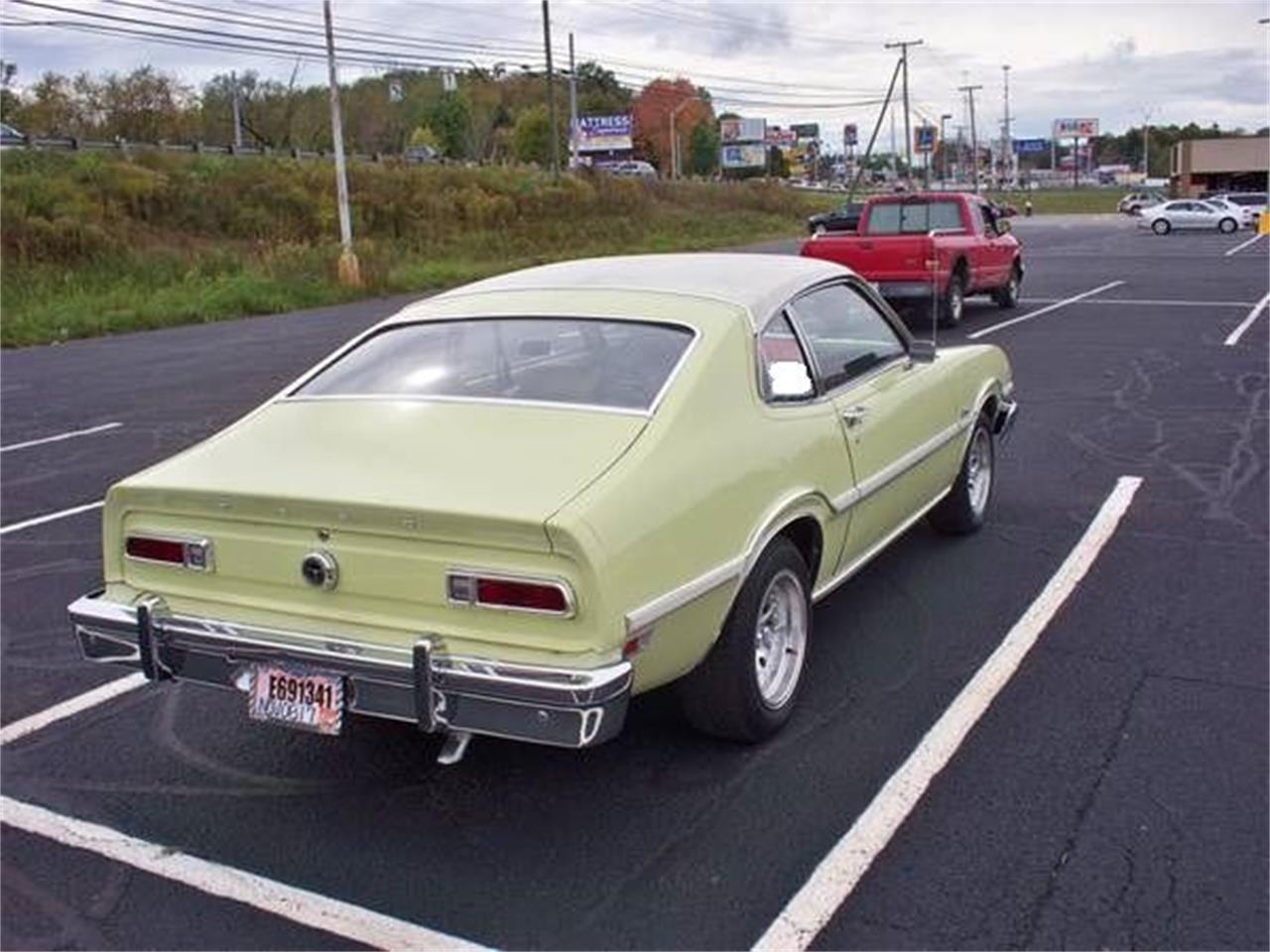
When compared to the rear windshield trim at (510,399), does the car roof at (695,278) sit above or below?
above


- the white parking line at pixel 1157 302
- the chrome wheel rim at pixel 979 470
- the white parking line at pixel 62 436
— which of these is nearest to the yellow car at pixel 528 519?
the chrome wheel rim at pixel 979 470

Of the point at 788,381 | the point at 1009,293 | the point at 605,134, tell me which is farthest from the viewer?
the point at 605,134

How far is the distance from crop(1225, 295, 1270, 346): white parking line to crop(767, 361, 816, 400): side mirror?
11.5 metres

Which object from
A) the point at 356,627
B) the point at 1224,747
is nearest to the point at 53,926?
the point at 356,627

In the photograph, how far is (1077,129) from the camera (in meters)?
138

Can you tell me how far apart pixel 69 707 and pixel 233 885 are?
1.65 m

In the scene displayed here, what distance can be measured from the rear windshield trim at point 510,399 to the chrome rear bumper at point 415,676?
0.96m

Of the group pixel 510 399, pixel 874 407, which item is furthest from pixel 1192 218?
pixel 510 399

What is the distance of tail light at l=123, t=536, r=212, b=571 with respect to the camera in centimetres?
362

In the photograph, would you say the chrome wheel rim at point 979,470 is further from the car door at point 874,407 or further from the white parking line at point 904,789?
the white parking line at point 904,789

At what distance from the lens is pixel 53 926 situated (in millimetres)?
3135

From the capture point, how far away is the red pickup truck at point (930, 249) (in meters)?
15.3

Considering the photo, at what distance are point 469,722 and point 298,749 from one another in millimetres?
1148

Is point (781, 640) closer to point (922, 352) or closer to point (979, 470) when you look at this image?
point (922, 352)
